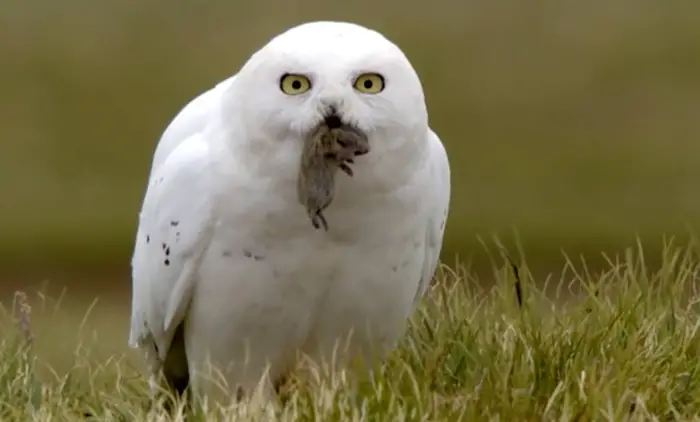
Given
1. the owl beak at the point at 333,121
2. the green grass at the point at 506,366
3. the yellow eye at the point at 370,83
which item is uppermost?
the yellow eye at the point at 370,83

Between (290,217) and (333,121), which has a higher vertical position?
(333,121)

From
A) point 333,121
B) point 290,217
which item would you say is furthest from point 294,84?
point 290,217

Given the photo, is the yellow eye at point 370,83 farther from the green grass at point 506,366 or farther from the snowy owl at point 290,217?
the green grass at point 506,366

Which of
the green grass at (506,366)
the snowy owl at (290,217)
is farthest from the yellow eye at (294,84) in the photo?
the green grass at (506,366)

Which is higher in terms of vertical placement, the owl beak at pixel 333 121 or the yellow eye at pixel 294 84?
the yellow eye at pixel 294 84

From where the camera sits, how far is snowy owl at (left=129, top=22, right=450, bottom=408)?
9.95ft

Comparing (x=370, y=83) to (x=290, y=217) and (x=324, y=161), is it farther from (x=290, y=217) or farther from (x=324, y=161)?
(x=290, y=217)

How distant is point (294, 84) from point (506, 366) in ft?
2.03

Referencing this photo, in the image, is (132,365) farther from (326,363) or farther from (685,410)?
(685,410)

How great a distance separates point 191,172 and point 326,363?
42 cm

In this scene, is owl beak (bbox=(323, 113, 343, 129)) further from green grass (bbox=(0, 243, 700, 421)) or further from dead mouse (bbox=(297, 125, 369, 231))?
green grass (bbox=(0, 243, 700, 421))

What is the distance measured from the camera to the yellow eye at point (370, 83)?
3.03 metres

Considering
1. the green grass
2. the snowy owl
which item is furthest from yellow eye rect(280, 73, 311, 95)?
the green grass

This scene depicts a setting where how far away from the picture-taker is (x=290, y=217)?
315cm
